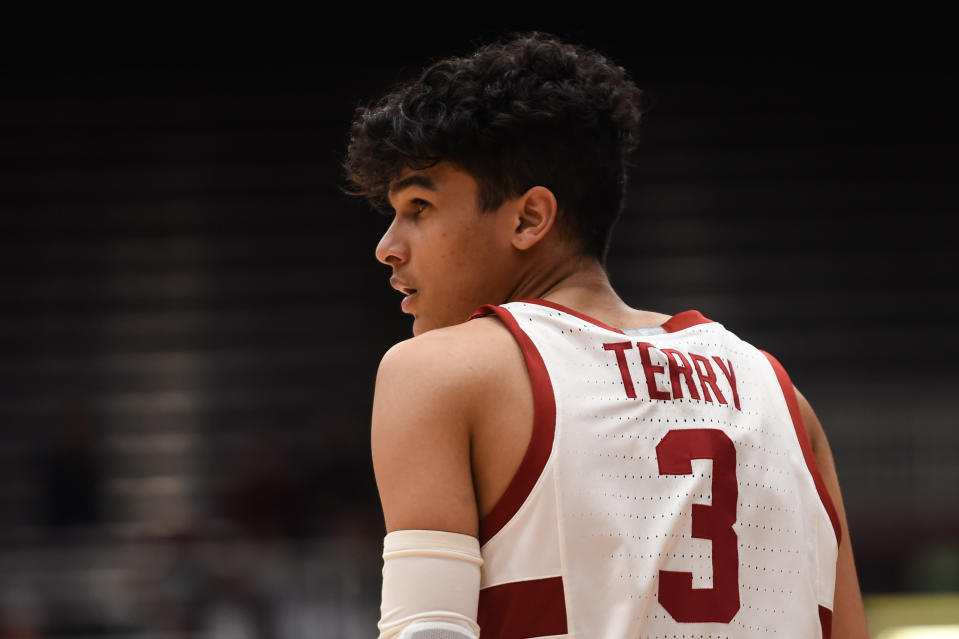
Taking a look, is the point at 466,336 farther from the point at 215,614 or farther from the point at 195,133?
the point at 195,133

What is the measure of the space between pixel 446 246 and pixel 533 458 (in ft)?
1.22

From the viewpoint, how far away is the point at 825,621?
1763 millimetres

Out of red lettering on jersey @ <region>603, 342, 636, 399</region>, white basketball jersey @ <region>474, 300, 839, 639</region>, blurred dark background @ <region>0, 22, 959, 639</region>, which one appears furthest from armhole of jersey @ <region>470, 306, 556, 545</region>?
blurred dark background @ <region>0, 22, 959, 639</region>

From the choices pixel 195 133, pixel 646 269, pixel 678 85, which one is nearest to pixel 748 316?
pixel 646 269

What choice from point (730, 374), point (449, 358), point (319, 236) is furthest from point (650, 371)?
point (319, 236)

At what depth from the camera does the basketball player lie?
1.53 metres

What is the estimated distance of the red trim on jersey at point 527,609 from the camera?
152cm

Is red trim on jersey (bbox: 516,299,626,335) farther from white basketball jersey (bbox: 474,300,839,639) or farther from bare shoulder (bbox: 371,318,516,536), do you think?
bare shoulder (bbox: 371,318,516,536)

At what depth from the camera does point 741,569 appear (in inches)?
→ 64.0

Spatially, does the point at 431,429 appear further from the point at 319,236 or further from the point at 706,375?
the point at 319,236

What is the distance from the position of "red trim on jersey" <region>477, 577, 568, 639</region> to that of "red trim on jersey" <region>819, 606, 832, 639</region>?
433 millimetres

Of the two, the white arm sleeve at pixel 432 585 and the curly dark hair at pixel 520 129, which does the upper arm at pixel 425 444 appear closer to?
the white arm sleeve at pixel 432 585

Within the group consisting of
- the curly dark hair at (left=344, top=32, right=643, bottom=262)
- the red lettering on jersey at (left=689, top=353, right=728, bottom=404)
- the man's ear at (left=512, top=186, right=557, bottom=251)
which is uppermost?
the curly dark hair at (left=344, top=32, right=643, bottom=262)

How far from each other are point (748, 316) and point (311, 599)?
4.34 metres
